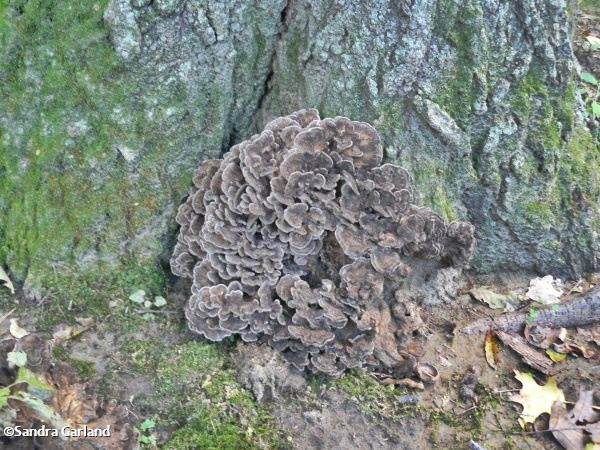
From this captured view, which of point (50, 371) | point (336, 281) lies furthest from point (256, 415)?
point (50, 371)

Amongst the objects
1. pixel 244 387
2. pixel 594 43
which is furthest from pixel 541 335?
pixel 594 43

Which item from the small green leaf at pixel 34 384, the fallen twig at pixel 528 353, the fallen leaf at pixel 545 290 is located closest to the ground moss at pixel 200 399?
the small green leaf at pixel 34 384

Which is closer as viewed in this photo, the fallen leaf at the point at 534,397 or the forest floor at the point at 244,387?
the forest floor at the point at 244,387

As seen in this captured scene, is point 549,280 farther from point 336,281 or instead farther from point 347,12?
point 347,12

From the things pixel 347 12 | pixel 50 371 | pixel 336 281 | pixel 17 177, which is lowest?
pixel 50 371

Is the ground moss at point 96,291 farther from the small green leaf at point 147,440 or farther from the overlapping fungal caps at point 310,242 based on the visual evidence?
the small green leaf at point 147,440

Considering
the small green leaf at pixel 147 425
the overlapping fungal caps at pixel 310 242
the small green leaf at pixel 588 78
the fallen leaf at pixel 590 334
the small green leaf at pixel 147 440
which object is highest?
the small green leaf at pixel 588 78

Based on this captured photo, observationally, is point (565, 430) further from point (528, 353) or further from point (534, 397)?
point (528, 353)
